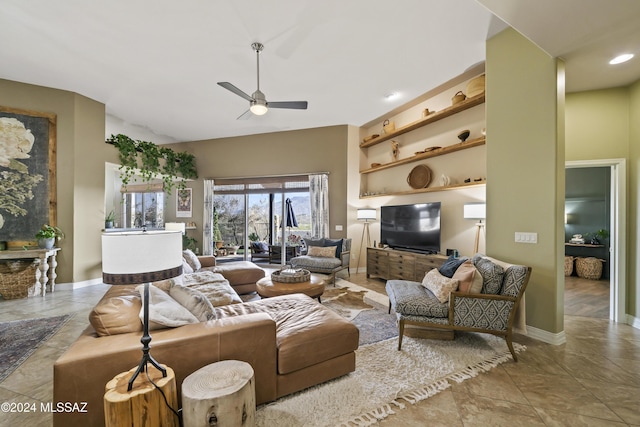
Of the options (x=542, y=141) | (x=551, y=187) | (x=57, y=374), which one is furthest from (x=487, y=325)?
(x=57, y=374)

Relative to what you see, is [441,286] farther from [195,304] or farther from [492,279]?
[195,304]

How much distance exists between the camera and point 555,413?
1762 millimetres

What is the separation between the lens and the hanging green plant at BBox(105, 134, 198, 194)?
17.9 feet

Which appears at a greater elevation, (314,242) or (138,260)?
(138,260)

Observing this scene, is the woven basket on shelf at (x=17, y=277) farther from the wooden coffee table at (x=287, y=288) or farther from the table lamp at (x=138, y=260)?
the table lamp at (x=138, y=260)

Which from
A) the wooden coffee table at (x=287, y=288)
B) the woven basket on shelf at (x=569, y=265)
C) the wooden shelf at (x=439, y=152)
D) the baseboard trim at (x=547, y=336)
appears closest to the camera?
the baseboard trim at (x=547, y=336)

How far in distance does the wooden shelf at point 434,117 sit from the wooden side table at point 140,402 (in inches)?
186

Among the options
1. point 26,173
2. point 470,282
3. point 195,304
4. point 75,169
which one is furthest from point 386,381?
point 26,173

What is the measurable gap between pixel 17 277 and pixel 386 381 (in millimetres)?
5646

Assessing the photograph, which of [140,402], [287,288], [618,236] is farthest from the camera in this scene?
[287,288]

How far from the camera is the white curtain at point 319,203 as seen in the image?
6.28 m

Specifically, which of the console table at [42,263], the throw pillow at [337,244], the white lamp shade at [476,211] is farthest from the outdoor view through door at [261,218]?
the white lamp shade at [476,211]

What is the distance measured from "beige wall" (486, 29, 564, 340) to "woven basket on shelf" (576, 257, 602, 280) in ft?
13.9

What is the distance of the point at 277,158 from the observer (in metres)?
6.70
